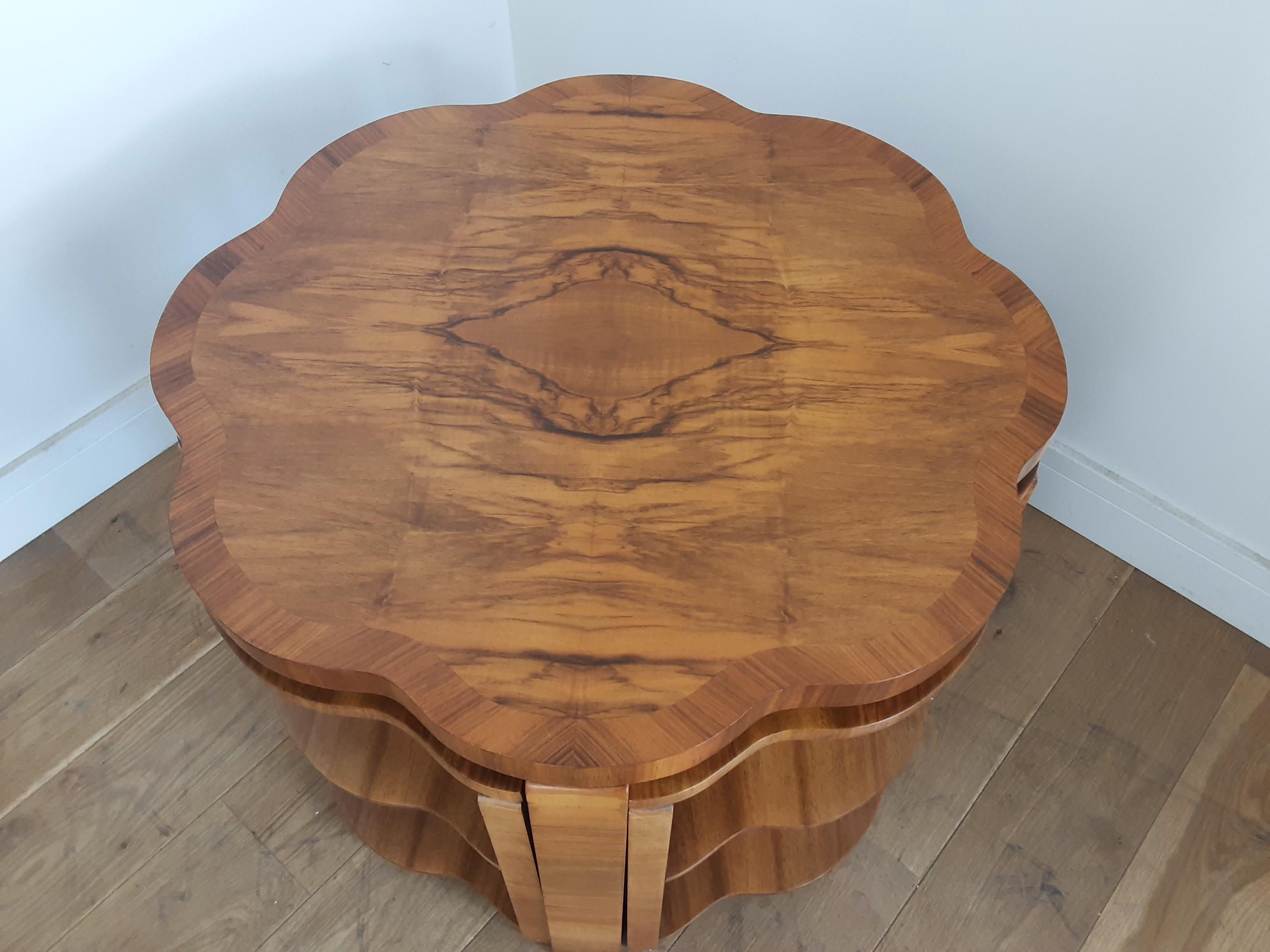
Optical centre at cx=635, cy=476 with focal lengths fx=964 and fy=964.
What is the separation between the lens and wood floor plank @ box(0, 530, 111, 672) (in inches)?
50.5

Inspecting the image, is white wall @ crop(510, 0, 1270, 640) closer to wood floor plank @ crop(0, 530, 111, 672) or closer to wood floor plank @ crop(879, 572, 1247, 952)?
wood floor plank @ crop(879, 572, 1247, 952)

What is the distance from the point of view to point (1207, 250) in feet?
3.55

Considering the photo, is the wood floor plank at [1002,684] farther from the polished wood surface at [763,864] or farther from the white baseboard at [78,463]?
the white baseboard at [78,463]

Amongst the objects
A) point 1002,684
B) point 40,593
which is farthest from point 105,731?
point 1002,684

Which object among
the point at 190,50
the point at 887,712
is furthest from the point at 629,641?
the point at 190,50

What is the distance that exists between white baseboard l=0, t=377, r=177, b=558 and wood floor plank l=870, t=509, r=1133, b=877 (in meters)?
1.16

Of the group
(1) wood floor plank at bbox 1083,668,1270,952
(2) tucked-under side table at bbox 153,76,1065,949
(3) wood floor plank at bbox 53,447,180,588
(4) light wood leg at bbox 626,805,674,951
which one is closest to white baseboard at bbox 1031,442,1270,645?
(1) wood floor plank at bbox 1083,668,1270,952

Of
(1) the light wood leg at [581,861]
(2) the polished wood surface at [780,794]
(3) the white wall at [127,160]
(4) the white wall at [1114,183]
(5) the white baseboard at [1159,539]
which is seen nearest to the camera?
(1) the light wood leg at [581,861]

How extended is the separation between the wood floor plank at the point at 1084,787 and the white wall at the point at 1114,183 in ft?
0.29

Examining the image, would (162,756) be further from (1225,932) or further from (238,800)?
(1225,932)

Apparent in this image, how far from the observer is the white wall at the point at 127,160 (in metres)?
1.14

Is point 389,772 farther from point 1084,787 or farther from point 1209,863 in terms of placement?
point 1209,863

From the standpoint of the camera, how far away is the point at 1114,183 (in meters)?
1.11

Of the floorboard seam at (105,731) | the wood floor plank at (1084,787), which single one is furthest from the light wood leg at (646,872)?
the floorboard seam at (105,731)
